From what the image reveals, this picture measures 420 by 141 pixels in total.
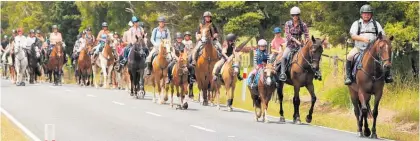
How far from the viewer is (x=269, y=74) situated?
834 inches

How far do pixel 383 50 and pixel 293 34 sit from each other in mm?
4721

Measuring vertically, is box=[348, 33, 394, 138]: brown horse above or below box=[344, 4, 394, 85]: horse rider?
below

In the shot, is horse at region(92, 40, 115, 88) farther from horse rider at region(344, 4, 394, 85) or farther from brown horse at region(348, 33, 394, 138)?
brown horse at region(348, 33, 394, 138)

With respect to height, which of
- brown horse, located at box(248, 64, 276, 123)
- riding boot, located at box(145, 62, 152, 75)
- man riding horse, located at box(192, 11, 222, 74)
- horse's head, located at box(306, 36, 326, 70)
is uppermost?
man riding horse, located at box(192, 11, 222, 74)

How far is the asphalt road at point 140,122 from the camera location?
60.2ft

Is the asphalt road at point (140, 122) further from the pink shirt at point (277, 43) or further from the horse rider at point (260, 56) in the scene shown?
the pink shirt at point (277, 43)

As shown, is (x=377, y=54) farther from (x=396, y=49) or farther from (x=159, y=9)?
(x=159, y=9)

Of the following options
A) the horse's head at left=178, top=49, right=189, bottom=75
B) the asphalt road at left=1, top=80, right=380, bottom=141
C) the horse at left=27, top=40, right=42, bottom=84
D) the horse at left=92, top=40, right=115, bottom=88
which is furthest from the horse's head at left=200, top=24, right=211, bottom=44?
the horse at left=27, top=40, right=42, bottom=84

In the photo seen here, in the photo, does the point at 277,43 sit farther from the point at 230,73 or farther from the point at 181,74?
the point at 181,74

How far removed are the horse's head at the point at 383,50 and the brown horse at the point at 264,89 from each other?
3474mm

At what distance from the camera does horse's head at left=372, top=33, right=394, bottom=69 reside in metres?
17.6

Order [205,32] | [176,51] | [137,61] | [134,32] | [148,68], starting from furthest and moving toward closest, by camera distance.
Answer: [137,61] < [134,32] < [148,68] < [176,51] < [205,32]

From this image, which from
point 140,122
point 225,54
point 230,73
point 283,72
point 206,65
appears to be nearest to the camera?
point 140,122

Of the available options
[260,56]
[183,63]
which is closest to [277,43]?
[260,56]
